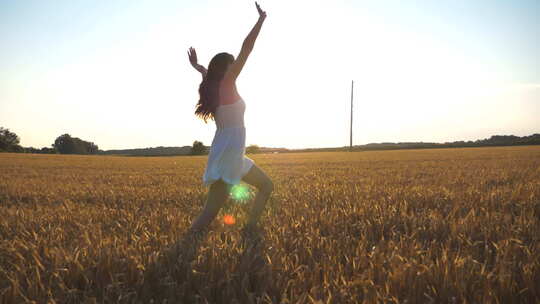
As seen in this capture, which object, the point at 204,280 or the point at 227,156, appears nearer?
the point at 204,280

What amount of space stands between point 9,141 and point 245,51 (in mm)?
115992

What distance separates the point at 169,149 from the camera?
383 ft

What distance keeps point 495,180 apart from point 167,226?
8.51m

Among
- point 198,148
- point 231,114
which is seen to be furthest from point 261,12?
point 198,148

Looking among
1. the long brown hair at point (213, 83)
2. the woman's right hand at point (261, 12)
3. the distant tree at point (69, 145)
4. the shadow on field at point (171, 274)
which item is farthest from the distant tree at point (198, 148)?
the shadow on field at point (171, 274)

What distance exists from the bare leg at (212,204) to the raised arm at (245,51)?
3.73 feet

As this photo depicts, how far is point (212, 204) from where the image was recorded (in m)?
3.46

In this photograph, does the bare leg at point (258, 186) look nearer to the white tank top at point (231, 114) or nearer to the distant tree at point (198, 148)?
the white tank top at point (231, 114)

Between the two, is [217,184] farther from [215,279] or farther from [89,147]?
[89,147]

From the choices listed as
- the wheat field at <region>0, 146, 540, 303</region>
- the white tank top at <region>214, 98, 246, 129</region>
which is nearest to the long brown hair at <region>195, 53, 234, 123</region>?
the white tank top at <region>214, 98, 246, 129</region>

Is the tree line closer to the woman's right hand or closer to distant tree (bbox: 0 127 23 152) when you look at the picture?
distant tree (bbox: 0 127 23 152)

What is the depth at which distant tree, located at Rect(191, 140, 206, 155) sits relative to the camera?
89750 millimetres

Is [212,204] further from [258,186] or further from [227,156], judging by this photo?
[258,186]

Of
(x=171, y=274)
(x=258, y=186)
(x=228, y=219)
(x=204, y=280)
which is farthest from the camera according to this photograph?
(x=228, y=219)
